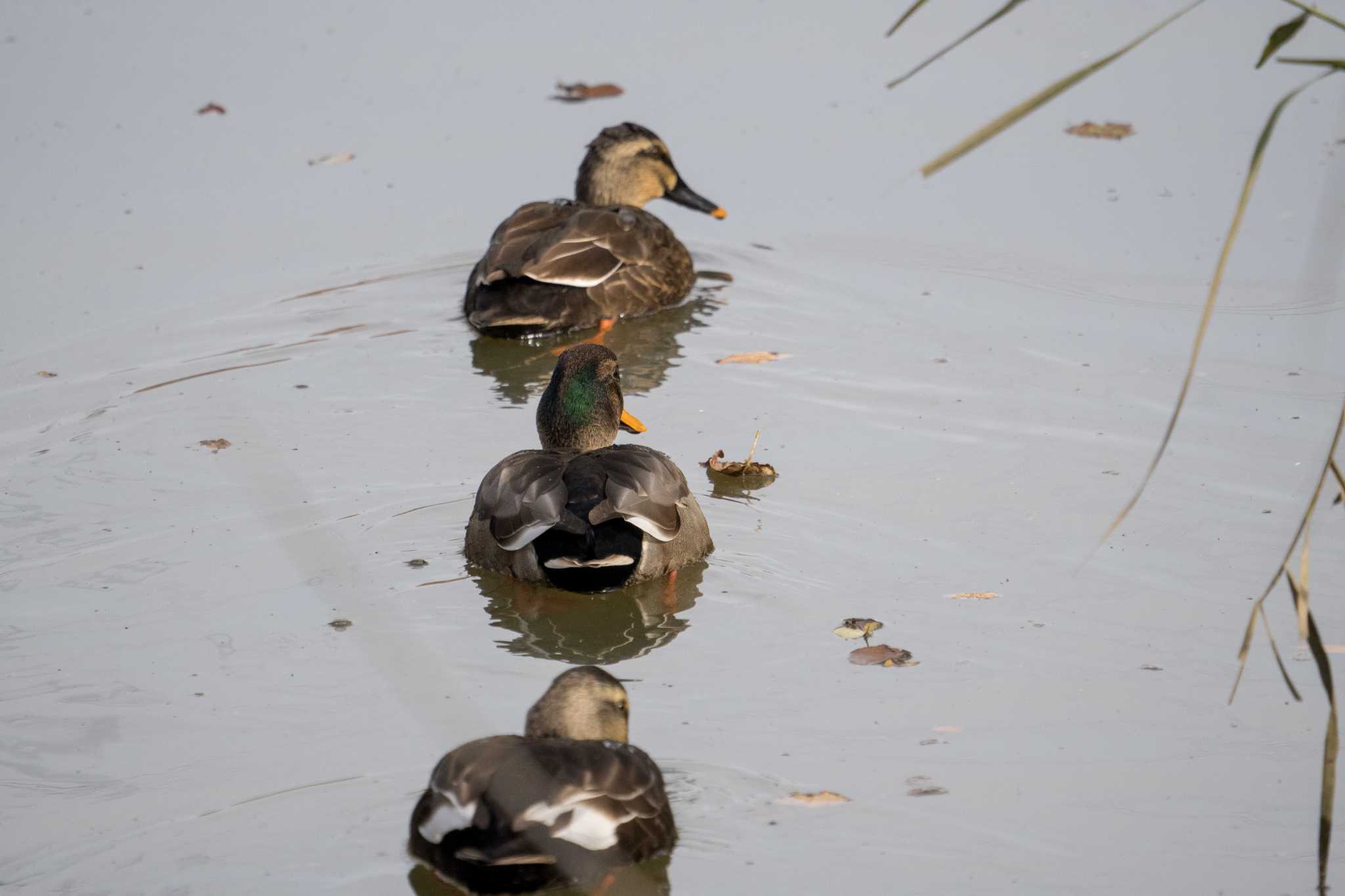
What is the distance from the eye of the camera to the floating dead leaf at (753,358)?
8.92 metres

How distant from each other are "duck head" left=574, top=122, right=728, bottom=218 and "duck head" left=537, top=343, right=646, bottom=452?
364 centimetres

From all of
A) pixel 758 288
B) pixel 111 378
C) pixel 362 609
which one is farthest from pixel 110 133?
pixel 362 609

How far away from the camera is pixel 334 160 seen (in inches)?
462

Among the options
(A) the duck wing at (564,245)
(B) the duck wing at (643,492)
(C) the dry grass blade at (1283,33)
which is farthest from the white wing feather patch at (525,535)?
(C) the dry grass blade at (1283,33)

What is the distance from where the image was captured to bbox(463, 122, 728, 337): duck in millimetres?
9578

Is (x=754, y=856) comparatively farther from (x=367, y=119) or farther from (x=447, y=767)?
(x=367, y=119)

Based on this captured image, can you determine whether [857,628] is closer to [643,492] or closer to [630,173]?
[643,492]

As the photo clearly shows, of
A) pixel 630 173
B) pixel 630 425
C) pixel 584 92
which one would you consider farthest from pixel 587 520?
pixel 584 92

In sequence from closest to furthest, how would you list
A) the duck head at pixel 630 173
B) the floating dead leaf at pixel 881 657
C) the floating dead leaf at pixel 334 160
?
1. the floating dead leaf at pixel 881 657
2. the duck head at pixel 630 173
3. the floating dead leaf at pixel 334 160

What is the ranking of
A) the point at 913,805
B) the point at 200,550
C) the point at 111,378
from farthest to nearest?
the point at 111,378 < the point at 200,550 < the point at 913,805

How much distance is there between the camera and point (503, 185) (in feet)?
37.4

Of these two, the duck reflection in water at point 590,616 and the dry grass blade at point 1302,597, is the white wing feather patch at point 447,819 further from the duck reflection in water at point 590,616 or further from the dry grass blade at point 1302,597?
the dry grass blade at point 1302,597

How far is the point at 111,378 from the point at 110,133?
4.38 metres

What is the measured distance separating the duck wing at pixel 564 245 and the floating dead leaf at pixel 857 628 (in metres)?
4.08
